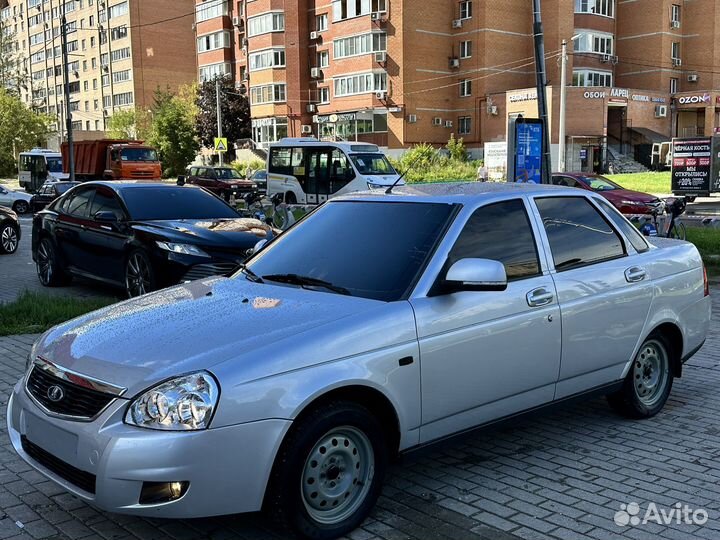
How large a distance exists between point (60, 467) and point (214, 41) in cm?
7076

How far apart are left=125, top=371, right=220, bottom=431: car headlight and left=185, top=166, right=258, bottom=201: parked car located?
106 ft

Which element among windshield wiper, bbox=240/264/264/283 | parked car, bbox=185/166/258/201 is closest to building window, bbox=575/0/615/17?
parked car, bbox=185/166/258/201

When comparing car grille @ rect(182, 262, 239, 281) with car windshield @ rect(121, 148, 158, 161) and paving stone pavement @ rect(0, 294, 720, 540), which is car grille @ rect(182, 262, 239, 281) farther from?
car windshield @ rect(121, 148, 158, 161)

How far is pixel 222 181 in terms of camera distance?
3597cm

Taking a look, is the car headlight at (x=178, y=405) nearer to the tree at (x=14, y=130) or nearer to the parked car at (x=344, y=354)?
the parked car at (x=344, y=354)

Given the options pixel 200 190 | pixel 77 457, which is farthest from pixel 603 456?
pixel 200 190

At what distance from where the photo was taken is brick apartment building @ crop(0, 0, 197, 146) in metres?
81.5

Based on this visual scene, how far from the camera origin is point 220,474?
3182 mm

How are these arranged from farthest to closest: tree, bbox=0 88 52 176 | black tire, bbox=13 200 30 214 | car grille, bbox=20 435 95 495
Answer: tree, bbox=0 88 52 176 < black tire, bbox=13 200 30 214 < car grille, bbox=20 435 95 495

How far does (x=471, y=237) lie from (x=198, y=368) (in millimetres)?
1846

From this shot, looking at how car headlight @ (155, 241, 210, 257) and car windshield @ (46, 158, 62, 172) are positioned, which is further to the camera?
car windshield @ (46, 158, 62, 172)

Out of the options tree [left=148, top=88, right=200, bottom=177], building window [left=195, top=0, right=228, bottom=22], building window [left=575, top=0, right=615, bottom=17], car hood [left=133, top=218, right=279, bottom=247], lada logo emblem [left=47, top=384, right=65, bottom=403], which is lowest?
lada logo emblem [left=47, top=384, right=65, bottom=403]

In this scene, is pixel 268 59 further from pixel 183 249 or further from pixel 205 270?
pixel 205 270

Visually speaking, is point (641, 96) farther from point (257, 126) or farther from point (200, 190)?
point (200, 190)
